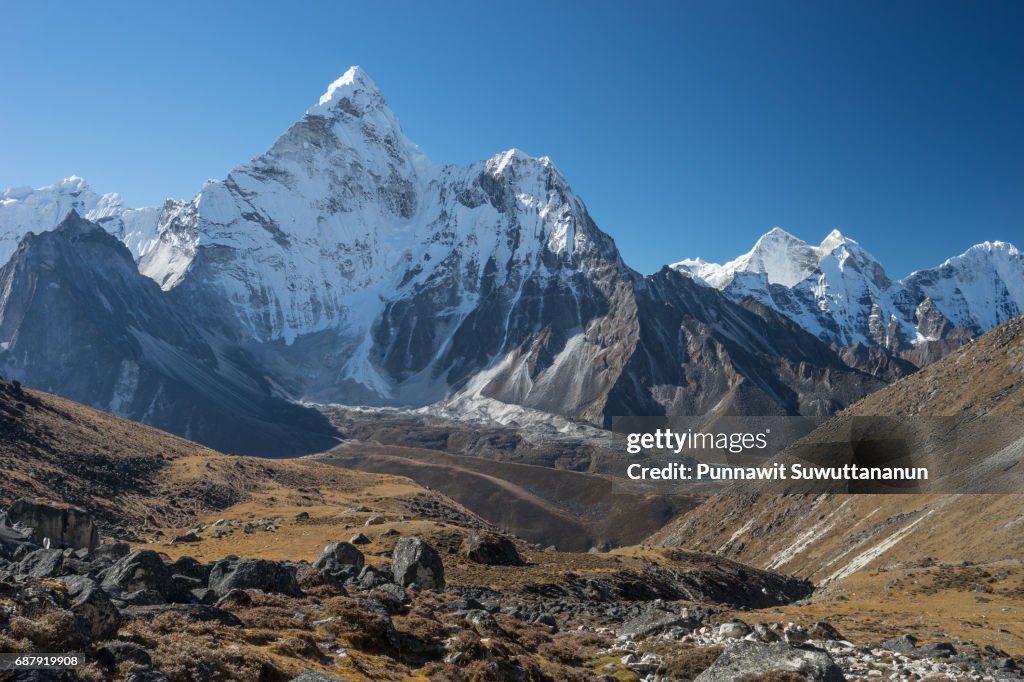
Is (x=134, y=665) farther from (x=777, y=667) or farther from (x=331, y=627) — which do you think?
(x=777, y=667)

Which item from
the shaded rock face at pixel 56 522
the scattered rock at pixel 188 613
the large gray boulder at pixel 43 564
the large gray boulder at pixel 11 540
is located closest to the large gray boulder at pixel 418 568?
the large gray boulder at pixel 11 540

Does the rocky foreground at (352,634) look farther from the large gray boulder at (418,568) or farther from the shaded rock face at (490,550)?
the shaded rock face at (490,550)

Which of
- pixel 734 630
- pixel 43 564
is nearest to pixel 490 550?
pixel 734 630

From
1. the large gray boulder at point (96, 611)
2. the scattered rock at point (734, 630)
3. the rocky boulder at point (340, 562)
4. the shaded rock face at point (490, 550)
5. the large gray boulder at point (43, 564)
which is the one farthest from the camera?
the shaded rock face at point (490, 550)

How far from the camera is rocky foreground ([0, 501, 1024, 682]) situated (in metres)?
18.8

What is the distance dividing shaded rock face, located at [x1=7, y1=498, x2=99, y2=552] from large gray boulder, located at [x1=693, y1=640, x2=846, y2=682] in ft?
150

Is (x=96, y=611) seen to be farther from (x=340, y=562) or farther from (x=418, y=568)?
(x=418, y=568)

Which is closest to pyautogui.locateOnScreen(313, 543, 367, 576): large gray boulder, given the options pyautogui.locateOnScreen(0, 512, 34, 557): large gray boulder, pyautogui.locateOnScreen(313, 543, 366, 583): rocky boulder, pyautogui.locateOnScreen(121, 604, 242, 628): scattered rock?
pyautogui.locateOnScreen(313, 543, 366, 583): rocky boulder

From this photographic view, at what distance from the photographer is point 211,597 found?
2802 cm

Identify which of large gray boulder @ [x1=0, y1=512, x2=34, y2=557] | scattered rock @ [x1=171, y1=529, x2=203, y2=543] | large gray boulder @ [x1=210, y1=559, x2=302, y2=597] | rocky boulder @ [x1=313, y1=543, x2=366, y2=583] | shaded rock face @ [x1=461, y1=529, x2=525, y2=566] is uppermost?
large gray boulder @ [x1=0, y1=512, x2=34, y2=557]

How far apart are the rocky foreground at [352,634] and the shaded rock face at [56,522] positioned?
12530 millimetres

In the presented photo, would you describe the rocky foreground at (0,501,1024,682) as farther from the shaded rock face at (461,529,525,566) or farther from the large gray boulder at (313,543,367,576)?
the shaded rock face at (461,529,525,566)

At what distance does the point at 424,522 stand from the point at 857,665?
54.2m

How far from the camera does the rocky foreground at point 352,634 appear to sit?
61.7 ft
